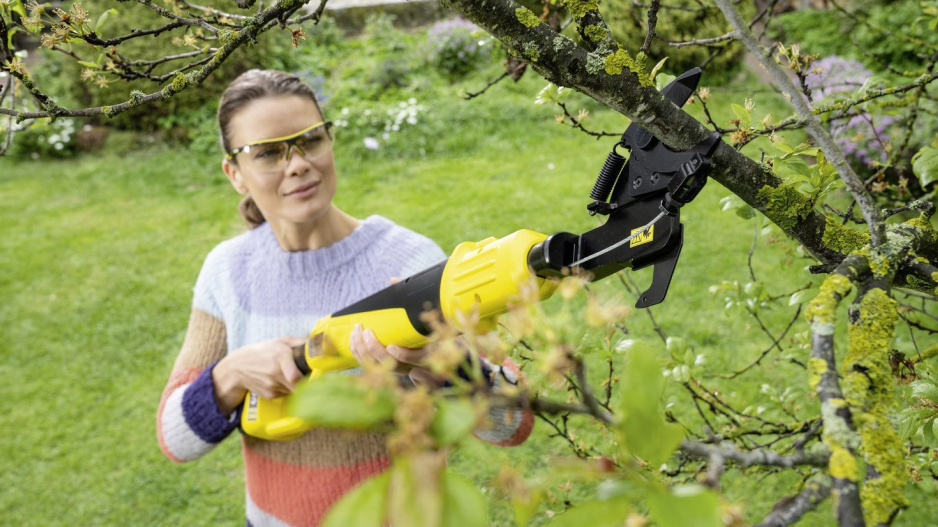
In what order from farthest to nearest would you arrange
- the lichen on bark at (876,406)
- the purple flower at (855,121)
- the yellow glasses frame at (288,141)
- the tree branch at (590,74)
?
the purple flower at (855,121)
the yellow glasses frame at (288,141)
the tree branch at (590,74)
the lichen on bark at (876,406)

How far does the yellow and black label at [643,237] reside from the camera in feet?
3.17

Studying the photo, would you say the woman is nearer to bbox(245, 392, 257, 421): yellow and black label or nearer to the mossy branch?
bbox(245, 392, 257, 421): yellow and black label

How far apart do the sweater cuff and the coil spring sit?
153cm

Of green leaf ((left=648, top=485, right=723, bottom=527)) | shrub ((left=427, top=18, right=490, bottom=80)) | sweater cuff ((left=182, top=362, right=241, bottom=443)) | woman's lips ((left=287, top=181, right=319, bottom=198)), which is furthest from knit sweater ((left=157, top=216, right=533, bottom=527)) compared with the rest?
shrub ((left=427, top=18, right=490, bottom=80))

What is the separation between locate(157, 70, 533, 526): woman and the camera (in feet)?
6.90

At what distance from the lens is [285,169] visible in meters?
2.16

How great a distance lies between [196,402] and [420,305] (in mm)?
1031

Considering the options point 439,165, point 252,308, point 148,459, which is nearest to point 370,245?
point 252,308

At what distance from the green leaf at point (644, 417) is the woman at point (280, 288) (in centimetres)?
155

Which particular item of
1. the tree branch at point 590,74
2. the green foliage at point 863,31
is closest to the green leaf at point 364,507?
the tree branch at point 590,74

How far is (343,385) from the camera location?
1.34 feet

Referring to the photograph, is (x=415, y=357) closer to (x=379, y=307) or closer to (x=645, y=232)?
(x=379, y=307)

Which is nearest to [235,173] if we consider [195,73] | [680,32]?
[195,73]

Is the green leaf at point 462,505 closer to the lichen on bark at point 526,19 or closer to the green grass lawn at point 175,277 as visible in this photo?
the lichen on bark at point 526,19
